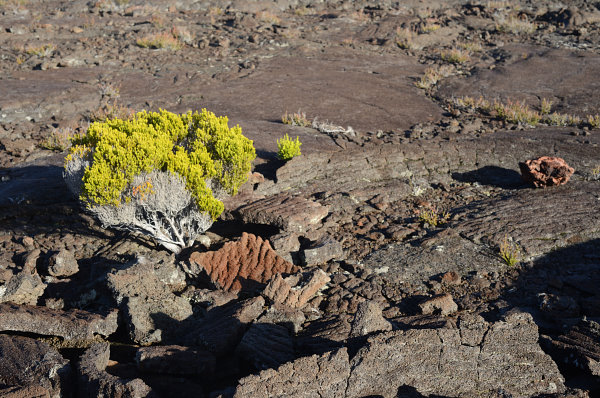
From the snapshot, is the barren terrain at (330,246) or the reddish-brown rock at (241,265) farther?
the reddish-brown rock at (241,265)

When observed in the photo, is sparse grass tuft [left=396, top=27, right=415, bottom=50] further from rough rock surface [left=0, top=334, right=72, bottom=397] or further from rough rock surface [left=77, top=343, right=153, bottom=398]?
rough rock surface [left=0, top=334, right=72, bottom=397]

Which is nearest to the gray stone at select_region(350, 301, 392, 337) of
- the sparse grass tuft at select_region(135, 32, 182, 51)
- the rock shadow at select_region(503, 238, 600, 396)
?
the rock shadow at select_region(503, 238, 600, 396)

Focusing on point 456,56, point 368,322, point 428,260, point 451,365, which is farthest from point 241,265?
point 456,56

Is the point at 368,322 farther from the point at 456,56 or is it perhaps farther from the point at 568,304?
the point at 456,56

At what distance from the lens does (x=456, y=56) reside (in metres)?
18.9

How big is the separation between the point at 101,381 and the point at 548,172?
8151mm

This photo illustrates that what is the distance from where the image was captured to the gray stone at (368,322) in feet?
17.4

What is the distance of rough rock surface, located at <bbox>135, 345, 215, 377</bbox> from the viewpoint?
495 cm

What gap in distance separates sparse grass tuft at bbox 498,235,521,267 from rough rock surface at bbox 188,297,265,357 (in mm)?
3644

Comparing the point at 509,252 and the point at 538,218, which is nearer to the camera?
the point at 509,252

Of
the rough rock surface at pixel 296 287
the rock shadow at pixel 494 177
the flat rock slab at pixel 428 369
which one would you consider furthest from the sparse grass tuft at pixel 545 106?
the flat rock slab at pixel 428 369

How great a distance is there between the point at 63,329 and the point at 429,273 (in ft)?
15.8

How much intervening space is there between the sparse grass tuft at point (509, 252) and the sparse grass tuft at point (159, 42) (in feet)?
55.1

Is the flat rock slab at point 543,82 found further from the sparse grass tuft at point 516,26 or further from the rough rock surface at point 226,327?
the rough rock surface at point 226,327
